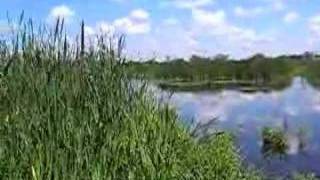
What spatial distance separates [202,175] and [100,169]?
63.2 inches

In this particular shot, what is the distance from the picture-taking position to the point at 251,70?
52.8 metres

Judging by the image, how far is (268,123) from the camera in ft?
74.1

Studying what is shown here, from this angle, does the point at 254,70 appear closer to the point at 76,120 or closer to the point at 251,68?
the point at 251,68

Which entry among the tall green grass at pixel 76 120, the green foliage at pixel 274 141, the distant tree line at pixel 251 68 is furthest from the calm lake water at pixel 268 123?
the distant tree line at pixel 251 68

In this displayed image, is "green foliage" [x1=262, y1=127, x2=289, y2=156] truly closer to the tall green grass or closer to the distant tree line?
the tall green grass

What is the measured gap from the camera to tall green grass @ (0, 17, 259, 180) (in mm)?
4609

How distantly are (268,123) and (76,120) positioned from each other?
18.2 metres

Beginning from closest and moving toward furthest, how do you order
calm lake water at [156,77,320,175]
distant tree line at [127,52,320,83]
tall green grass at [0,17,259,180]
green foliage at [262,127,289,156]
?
tall green grass at [0,17,259,180], calm lake water at [156,77,320,175], green foliage at [262,127,289,156], distant tree line at [127,52,320,83]

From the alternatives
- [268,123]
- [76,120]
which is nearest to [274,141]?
[268,123]

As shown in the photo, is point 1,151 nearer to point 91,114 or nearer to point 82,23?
point 91,114

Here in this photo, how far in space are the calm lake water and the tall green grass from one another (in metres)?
1.34

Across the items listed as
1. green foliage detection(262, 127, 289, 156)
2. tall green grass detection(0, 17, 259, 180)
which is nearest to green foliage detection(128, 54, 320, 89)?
green foliage detection(262, 127, 289, 156)

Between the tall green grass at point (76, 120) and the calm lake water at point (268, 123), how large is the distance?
1341 mm

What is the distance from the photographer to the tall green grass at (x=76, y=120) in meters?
4.61
